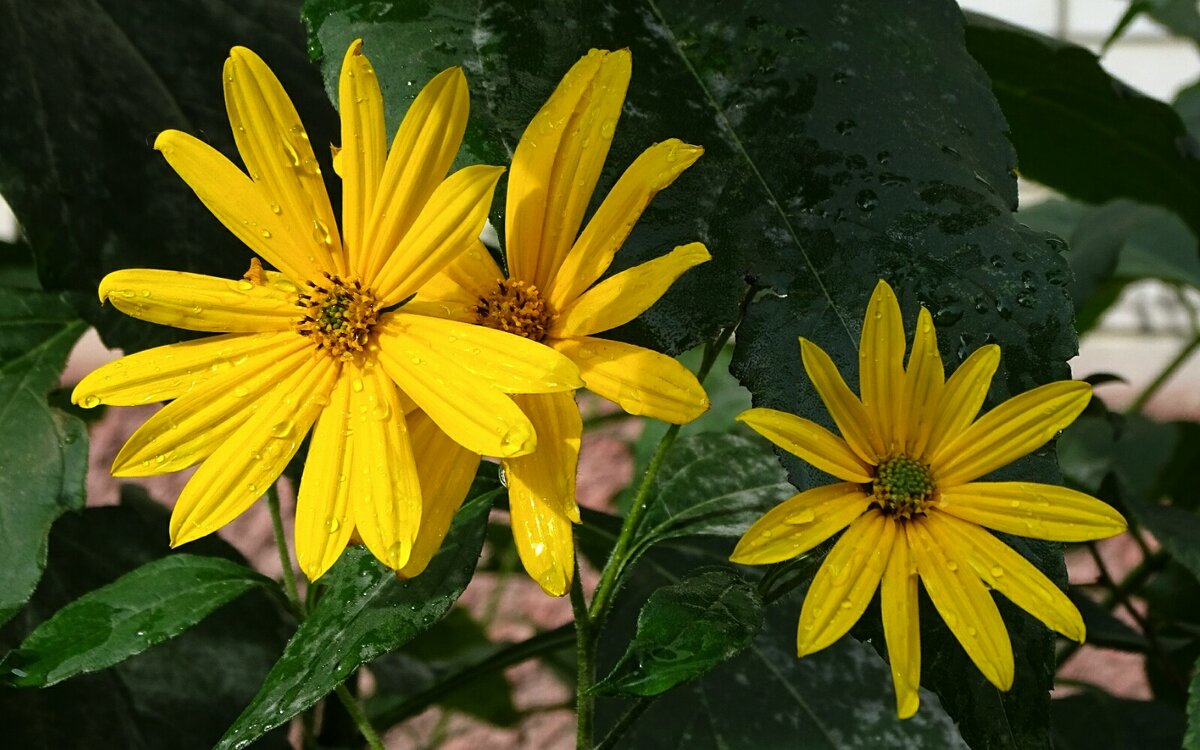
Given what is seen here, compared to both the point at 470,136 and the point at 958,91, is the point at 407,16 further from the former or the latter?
the point at 958,91

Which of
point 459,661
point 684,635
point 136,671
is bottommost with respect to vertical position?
point 459,661

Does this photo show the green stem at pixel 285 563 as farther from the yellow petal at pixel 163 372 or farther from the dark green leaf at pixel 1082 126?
the dark green leaf at pixel 1082 126

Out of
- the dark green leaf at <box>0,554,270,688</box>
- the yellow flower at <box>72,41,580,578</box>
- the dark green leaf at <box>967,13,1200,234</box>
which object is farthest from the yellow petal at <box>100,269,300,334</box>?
the dark green leaf at <box>967,13,1200,234</box>

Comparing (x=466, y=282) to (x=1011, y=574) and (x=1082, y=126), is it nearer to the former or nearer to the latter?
(x=1011, y=574)

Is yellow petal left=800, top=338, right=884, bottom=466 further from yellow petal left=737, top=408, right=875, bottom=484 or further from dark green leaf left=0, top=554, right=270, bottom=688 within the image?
dark green leaf left=0, top=554, right=270, bottom=688

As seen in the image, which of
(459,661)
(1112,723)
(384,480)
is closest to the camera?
(384,480)

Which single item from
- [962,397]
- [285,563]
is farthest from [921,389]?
[285,563]

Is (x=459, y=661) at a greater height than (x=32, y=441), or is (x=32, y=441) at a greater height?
(x=32, y=441)

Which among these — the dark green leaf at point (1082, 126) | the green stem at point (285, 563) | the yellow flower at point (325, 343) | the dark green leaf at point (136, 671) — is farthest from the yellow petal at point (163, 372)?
the dark green leaf at point (1082, 126)
